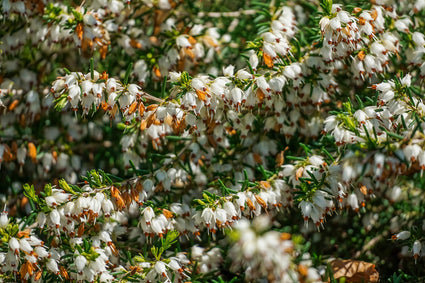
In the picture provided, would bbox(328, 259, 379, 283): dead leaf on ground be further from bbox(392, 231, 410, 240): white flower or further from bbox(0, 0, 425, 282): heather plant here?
bbox(392, 231, 410, 240): white flower

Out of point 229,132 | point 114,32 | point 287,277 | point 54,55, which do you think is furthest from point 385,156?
point 54,55

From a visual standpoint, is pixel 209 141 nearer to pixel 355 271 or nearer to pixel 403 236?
pixel 355 271

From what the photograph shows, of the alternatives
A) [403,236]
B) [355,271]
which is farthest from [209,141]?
[403,236]

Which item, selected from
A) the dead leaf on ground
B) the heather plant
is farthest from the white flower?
the dead leaf on ground

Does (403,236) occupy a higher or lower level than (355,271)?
higher

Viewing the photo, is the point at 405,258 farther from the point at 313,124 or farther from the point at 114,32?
the point at 114,32
